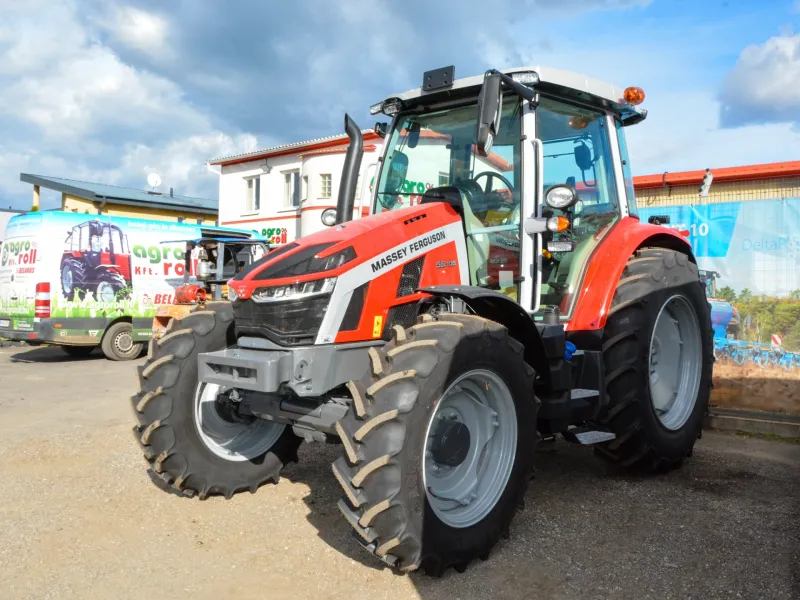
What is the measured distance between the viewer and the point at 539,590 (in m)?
3.11

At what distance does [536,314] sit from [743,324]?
14.5 feet

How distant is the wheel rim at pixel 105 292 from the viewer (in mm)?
12445

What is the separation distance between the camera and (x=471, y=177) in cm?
452

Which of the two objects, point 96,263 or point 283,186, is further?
point 283,186

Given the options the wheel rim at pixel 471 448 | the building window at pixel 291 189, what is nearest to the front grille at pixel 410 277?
the wheel rim at pixel 471 448

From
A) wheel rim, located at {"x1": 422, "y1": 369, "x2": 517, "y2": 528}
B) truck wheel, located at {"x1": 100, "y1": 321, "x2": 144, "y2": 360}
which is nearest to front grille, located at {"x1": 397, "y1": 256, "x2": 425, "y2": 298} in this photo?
wheel rim, located at {"x1": 422, "y1": 369, "x2": 517, "y2": 528}

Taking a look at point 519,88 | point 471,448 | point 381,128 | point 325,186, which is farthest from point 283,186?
point 471,448

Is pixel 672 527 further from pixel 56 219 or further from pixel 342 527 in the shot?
pixel 56 219

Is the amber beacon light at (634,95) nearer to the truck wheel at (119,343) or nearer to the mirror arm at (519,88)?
the mirror arm at (519,88)

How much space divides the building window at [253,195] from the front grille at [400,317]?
2311 centimetres

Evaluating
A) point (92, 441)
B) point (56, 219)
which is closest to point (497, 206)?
point (92, 441)

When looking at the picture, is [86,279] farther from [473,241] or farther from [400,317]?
[400,317]

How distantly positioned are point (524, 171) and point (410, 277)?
3.47 ft

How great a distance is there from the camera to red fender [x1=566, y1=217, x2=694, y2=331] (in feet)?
14.4
